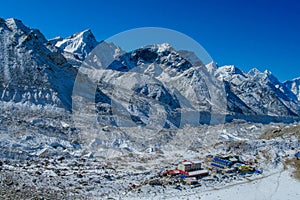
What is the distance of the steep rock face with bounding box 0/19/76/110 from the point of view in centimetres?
4556

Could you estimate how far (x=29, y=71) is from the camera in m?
50.3

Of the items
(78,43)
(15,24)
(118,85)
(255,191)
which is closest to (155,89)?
(118,85)

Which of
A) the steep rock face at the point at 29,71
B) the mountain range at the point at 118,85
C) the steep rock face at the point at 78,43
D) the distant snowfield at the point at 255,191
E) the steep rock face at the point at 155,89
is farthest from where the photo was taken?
the steep rock face at the point at 78,43

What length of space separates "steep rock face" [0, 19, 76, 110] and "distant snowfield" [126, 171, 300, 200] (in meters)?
28.1

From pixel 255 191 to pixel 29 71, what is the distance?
40166 millimetres

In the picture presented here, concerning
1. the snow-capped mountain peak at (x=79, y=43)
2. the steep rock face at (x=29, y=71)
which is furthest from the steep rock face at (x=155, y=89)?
the snow-capped mountain peak at (x=79, y=43)

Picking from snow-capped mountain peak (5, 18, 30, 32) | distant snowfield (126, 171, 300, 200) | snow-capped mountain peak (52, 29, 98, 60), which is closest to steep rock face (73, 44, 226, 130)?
snow-capped mountain peak (52, 29, 98, 60)

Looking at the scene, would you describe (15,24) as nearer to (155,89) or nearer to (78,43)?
(155,89)

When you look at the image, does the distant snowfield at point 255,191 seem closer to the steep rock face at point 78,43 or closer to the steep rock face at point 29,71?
the steep rock face at point 29,71

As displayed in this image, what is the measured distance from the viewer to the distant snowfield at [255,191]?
25.7 m

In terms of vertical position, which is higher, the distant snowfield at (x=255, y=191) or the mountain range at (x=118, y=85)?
the mountain range at (x=118, y=85)

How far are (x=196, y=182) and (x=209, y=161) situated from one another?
9.88 m

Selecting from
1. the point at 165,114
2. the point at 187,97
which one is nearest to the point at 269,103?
the point at 187,97

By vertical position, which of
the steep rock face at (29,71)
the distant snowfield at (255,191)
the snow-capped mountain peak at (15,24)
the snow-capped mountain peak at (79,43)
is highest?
the snow-capped mountain peak at (79,43)
